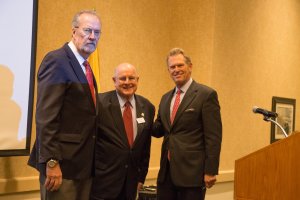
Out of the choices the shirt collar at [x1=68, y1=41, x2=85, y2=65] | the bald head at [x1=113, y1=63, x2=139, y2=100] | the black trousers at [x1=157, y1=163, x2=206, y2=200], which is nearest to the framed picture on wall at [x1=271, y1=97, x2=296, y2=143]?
the black trousers at [x1=157, y1=163, x2=206, y2=200]

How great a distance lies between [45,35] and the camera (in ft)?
11.5

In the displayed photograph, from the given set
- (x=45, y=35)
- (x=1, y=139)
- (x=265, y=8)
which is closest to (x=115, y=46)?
(x=45, y=35)

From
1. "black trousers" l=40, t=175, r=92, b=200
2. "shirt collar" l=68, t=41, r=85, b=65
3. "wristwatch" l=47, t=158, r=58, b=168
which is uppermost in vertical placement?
"shirt collar" l=68, t=41, r=85, b=65

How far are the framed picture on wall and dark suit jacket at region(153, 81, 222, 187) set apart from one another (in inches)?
122

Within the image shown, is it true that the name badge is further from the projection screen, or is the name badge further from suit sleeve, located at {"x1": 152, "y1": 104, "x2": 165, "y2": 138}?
the projection screen

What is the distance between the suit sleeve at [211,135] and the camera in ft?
9.32

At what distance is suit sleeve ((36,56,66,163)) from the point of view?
2145mm

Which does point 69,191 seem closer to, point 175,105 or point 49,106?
point 49,106

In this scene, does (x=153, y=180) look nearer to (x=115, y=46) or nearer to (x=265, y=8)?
(x=115, y=46)

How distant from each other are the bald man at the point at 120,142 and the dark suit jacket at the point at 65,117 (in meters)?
0.43

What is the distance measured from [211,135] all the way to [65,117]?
1.06 m

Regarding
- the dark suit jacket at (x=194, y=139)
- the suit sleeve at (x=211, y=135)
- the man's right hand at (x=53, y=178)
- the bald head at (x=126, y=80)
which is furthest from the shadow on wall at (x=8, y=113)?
the suit sleeve at (x=211, y=135)

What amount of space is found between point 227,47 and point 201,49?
369mm

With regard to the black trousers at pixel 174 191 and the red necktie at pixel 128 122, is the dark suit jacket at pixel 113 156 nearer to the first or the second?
the red necktie at pixel 128 122
